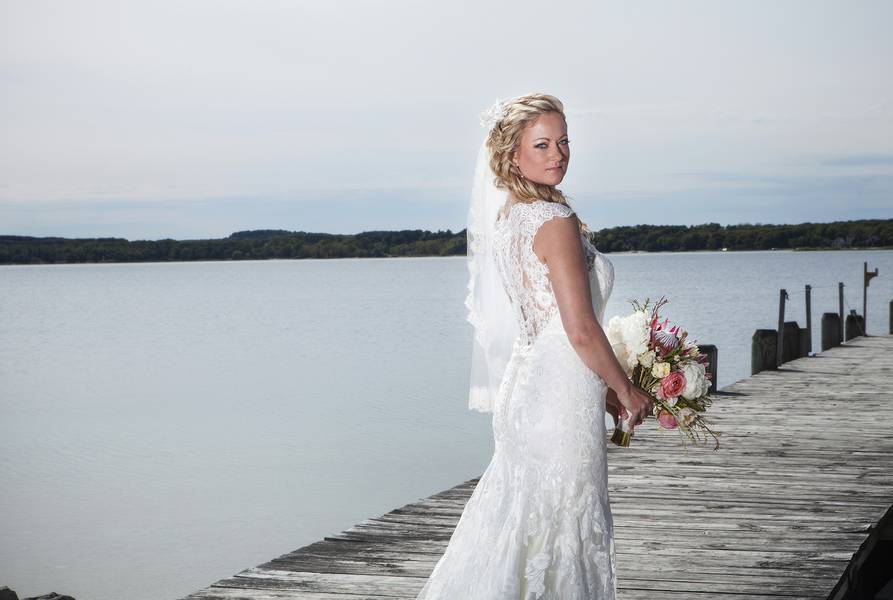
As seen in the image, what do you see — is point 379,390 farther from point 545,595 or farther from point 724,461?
point 545,595

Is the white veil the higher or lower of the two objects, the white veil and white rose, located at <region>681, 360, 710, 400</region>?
the higher

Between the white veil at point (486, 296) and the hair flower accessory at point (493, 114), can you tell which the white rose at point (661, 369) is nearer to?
the white veil at point (486, 296)

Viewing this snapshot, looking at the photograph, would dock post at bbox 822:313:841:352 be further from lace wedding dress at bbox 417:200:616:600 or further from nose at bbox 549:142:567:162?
nose at bbox 549:142:567:162

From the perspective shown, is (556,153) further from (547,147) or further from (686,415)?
(686,415)

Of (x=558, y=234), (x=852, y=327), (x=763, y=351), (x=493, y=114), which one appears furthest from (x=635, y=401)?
(x=852, y=327)

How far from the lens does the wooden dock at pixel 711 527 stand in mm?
4727

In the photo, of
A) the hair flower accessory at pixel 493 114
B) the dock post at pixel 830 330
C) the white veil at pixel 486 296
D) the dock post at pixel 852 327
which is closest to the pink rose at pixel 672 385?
the white veil at pixel 486 296

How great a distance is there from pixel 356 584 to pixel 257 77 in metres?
67.6

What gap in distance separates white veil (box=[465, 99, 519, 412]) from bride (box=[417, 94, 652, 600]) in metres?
0.06

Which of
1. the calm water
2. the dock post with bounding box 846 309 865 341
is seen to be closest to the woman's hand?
the calm water

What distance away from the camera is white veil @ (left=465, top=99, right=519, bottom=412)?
11.8 ft

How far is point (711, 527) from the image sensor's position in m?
5.73

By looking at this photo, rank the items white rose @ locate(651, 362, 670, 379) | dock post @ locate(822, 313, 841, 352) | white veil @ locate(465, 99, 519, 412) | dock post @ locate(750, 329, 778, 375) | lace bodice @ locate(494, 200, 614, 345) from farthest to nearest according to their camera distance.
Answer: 1. dock post @ locate(822, 313, 841, 352)
2. dock post @ locate(750, 329, 778, 375)
3. white veil @ locate(465, 99, 519, 412)
4. white rose @ locate(651, 362, 670, 379)
5. lace bodice @ locate(494, 200, 614, 345)

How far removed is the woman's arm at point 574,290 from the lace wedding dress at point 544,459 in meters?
0.07
